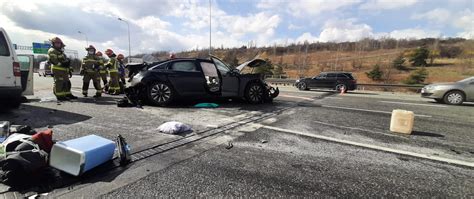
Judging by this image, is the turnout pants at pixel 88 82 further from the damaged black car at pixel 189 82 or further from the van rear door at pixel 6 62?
the van rear door at pixel 6 62

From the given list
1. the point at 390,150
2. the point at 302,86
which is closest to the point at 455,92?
the point at 302,86

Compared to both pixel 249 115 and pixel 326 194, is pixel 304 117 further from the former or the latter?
pixel 326 194

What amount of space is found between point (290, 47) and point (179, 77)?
98.6 metres

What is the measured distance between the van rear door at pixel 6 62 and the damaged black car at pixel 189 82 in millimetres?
2640

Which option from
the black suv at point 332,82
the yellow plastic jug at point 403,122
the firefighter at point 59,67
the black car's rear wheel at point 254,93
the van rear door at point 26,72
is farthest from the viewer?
the black suv at point 332,82

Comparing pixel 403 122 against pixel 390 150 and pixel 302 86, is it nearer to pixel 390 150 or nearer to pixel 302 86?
pixel 390 150

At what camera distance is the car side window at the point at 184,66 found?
Result: 24.1 ft

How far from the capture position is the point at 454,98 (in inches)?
439

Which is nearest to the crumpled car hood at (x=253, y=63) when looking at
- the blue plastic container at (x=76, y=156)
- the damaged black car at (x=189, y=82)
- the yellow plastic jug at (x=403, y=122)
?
the damaged black car at (x=189, y=82)

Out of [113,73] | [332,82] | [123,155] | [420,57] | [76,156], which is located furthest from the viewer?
[420,57]

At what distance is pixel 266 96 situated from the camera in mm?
8273

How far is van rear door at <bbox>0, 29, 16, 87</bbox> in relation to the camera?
515cm

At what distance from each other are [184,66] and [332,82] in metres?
14.6

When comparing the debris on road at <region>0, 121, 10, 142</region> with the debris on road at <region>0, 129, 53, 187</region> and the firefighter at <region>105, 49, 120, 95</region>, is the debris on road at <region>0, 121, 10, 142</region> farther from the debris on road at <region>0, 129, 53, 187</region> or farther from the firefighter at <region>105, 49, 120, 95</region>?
the firefighter at <region>105, 49, 120, 95</region>
